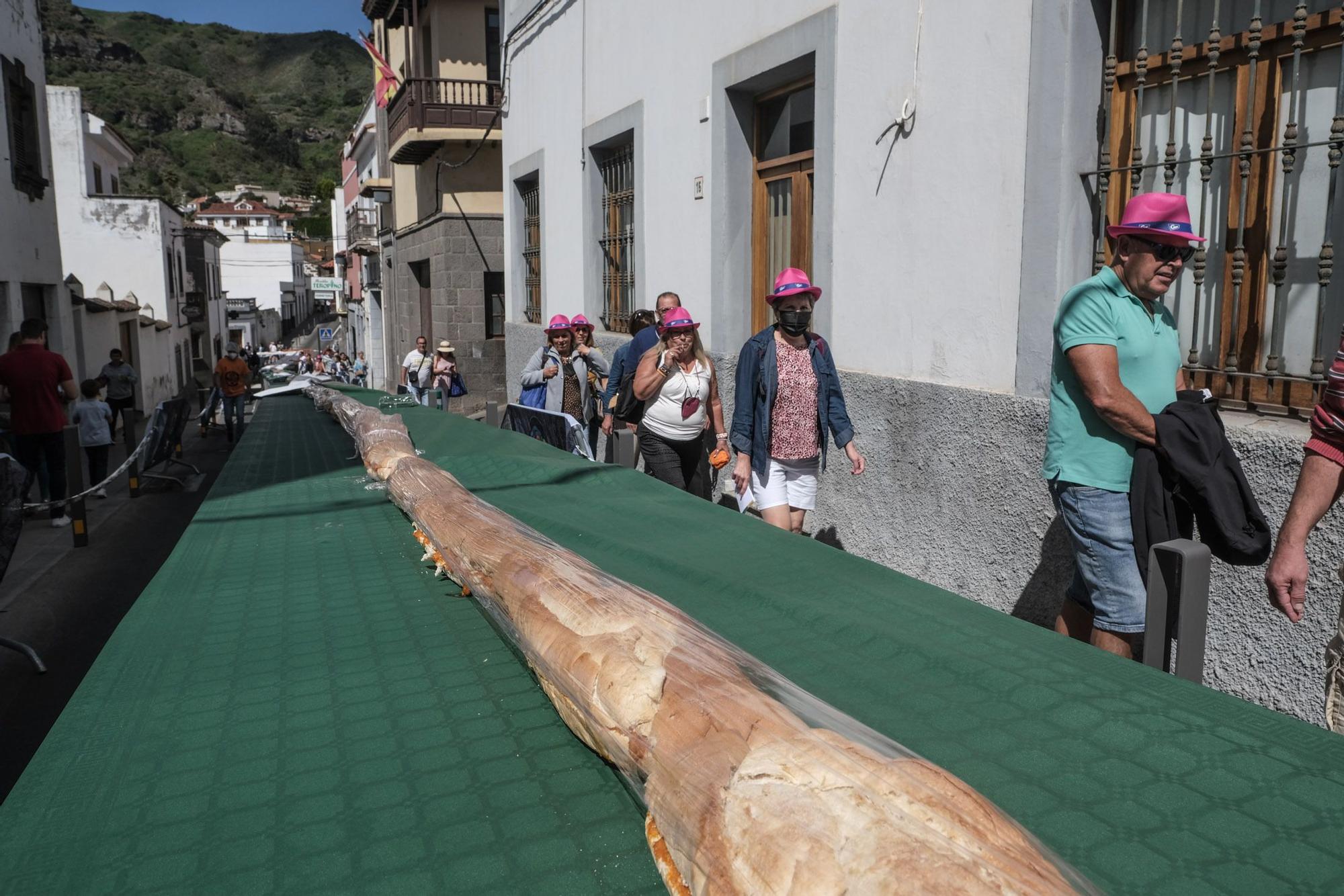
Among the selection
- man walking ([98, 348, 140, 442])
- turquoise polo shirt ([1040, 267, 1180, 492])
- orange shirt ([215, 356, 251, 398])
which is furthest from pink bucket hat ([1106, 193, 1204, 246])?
man walking ([98, 348, 140, 442])

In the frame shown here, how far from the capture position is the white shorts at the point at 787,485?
16.2 ft

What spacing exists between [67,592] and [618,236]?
17.5ft

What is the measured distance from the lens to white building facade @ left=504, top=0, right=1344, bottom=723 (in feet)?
12.2

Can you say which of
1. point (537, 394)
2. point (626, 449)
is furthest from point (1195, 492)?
point (537, 394)

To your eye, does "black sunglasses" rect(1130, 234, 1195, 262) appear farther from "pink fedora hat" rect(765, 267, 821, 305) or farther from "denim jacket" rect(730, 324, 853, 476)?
"denim jacket" rect(730, 324, 853, 476)

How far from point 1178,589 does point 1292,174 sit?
215cm

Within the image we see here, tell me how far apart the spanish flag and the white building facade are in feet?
44.2

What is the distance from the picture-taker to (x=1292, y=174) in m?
3.72

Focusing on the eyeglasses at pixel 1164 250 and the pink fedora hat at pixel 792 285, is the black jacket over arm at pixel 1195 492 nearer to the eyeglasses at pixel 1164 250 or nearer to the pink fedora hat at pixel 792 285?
the eyeglasses at pixel 1164 250

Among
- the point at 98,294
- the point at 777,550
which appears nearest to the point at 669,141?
the point at 777,550

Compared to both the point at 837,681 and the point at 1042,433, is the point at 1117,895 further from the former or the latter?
the point at 1042,433

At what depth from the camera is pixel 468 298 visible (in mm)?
18312

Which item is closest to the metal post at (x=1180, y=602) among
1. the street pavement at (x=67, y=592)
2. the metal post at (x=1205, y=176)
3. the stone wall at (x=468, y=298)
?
the metal post at (x=1205, y=176)

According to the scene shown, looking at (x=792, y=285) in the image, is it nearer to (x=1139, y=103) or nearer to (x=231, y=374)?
(x=1139, y=103)
